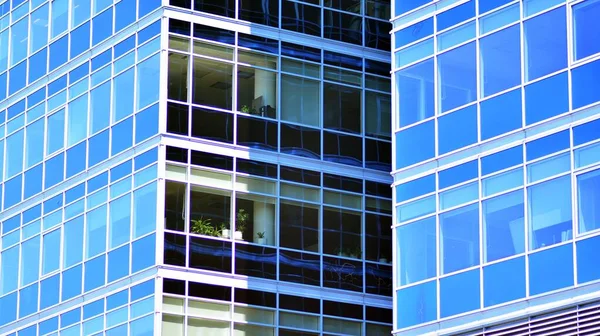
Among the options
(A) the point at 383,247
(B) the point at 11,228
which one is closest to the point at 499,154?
(A) the point at 383,247

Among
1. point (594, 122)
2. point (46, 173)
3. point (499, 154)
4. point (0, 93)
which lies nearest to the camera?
point (594, 122)

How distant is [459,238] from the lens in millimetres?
33969

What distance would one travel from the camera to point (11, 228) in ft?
152

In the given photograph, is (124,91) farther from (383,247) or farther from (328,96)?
(383,247)

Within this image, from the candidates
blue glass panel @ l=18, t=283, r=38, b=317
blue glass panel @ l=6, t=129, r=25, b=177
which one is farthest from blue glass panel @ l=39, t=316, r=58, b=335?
blue glass panel @ l=6, t=129, r=25, b=177

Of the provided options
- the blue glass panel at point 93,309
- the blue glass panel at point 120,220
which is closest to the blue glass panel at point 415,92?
the blue glass panel at point 120,220

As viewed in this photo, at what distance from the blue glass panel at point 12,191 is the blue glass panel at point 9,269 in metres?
1.43

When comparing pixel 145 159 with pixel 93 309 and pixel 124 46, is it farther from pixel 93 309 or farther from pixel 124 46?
pixel 93 309

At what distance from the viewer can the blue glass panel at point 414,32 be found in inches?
1436

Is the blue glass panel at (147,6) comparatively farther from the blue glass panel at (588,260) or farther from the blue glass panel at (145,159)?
the blue glass panel at (588,260)

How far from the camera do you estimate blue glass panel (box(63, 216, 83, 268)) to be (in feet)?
139

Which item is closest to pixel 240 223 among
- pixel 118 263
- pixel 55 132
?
pixel 118 263

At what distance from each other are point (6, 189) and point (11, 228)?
1336mm

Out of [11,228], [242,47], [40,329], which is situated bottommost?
[40,329]
